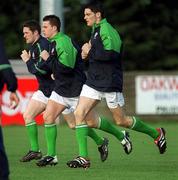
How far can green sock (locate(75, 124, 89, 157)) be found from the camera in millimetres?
13859

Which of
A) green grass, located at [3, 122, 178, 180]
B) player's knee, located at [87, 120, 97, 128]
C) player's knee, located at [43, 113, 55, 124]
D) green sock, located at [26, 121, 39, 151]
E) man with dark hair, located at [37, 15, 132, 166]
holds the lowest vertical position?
green grass, located at [3, 122, 178, 180]

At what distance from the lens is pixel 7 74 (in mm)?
10430

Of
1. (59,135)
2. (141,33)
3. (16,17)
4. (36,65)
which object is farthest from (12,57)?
(36,65)

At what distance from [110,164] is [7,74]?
4.58 metres

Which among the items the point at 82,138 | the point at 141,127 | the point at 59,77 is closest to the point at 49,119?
the point at 59,77

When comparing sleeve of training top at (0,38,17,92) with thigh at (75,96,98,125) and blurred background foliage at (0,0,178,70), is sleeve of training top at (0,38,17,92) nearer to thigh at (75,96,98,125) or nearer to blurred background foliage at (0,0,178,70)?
thigh at (75,96,98,125)

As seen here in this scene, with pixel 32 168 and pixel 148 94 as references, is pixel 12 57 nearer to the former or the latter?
pixel 148 94

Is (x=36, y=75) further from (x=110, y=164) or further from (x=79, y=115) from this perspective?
(x=110, y=164)

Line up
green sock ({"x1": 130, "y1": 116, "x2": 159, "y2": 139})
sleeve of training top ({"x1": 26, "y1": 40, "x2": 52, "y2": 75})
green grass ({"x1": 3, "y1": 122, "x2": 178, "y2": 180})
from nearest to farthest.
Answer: green grass ({"x1": 3, "y1": 122, "x2": 178, "y2": 180}), sleeve of training top ({"x1": 26, "y1": 40, "x2": 52, "y2": 75}), green sock ({"x1": 130, "y1": 116, "x2": 159, "y2": 139})

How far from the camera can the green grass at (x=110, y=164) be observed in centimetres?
1289

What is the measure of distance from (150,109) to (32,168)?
14668 millimetres

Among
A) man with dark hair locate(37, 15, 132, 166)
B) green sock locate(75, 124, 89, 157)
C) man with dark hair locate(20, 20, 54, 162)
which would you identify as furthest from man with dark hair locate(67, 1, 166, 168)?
man with dark hair locate(20, 20, 54, 162)

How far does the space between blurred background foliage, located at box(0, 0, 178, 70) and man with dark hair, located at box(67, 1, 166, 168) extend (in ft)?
83.6

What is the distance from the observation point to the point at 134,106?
28.9 metres
